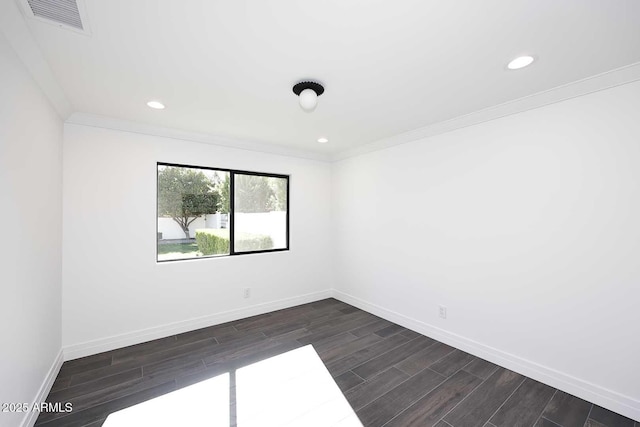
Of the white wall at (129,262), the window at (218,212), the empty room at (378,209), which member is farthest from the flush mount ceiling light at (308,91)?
the window at (218,212)

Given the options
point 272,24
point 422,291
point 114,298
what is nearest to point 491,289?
point 422,291

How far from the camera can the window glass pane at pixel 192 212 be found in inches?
127

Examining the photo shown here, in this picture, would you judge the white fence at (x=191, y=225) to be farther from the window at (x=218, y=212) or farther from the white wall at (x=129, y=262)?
the white wall at (x=129, y=262)

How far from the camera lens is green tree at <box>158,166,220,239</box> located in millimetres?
3221

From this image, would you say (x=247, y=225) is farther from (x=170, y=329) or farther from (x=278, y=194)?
(x=170, y=329)

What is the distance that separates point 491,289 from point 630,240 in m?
1.05

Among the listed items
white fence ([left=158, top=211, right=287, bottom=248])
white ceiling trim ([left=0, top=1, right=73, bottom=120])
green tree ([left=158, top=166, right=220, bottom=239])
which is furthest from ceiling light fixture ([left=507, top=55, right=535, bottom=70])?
green tree ([left=158, top=166, right=220, bottom=239])

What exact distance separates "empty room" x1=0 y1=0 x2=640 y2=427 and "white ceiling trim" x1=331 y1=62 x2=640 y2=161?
16 mm

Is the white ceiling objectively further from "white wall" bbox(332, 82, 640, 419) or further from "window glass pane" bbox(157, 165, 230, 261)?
"window glass pane" bbox(157, 165, 230, 261)

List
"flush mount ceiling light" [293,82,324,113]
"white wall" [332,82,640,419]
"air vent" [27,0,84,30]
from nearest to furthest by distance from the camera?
1. "air vent" [27,0,84,30]
2. "white wall" [332,82,640,419]
3. "flush mount ceiling light" [293,82,324,113]

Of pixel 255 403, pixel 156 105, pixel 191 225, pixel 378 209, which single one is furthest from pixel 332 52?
pixel 191 225

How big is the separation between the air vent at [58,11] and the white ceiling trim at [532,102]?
307 centimetres

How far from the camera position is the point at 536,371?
7.52ft

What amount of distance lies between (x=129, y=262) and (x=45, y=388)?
1.20 m
